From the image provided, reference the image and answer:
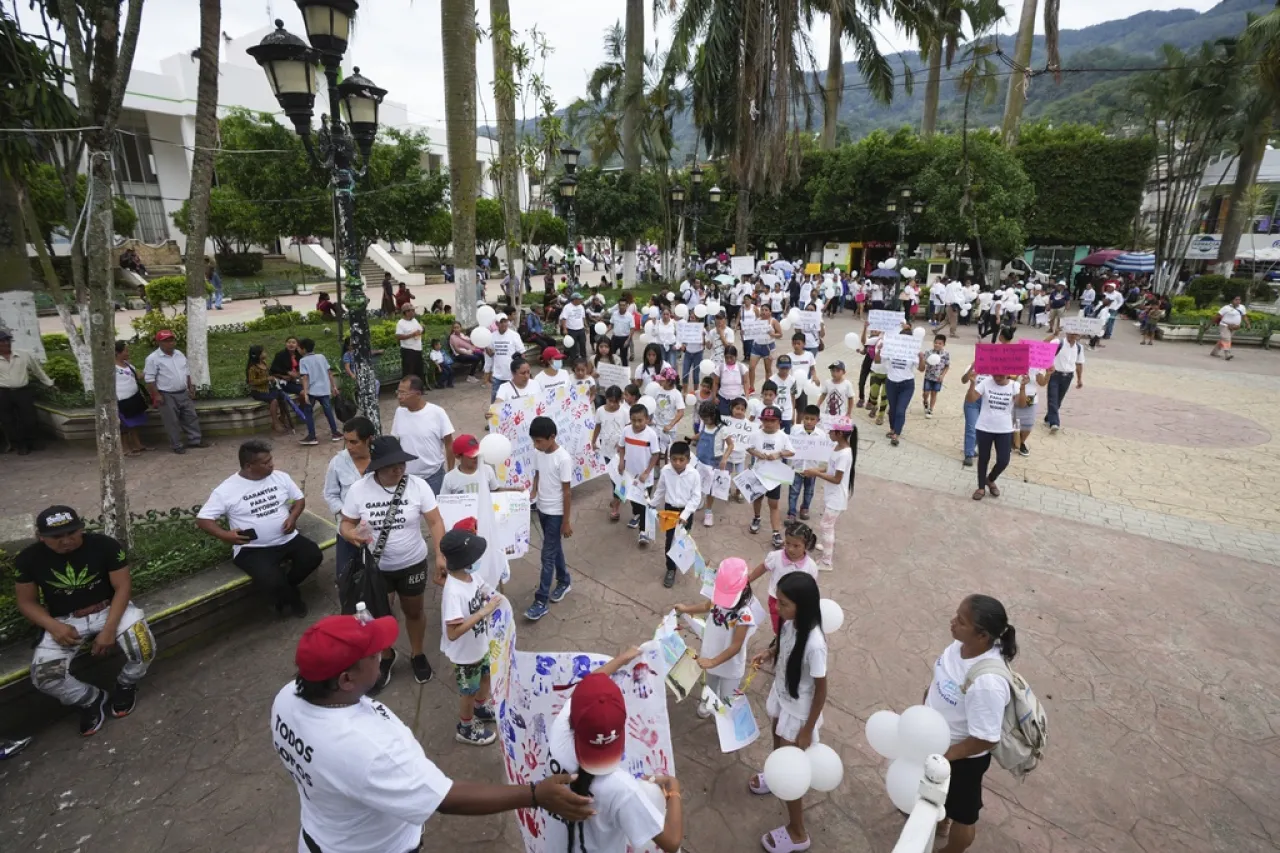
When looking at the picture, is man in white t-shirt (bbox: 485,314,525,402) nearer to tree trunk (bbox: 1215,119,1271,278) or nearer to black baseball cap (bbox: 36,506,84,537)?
black baseball cap (bbox: 36,506,84,537)

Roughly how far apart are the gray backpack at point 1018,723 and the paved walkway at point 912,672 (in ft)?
3.28

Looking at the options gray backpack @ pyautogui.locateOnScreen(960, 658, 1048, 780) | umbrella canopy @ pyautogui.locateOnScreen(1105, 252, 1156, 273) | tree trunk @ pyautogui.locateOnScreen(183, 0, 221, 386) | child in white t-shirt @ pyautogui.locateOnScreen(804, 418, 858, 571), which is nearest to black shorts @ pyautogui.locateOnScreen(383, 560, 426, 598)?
gray backpack @ pyautogui.locateOnScreen(960, 658, 1048, 780)

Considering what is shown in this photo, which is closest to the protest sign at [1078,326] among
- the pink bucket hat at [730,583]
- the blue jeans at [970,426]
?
the blue jeans at [970,426]

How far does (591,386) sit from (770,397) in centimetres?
249

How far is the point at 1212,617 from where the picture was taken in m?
5.42

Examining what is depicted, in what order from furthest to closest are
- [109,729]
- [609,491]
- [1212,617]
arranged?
1. [609,491]
2. [1212,617]
3. [109,729]

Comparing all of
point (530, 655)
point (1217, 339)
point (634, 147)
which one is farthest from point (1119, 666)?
point (634, 147)

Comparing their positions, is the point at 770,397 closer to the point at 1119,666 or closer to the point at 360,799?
the point at 1119,666

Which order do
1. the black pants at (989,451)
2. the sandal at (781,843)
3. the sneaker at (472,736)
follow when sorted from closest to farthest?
the sandal at (781,843) < the sneaker at (472,736) < the black pants at (989,451)

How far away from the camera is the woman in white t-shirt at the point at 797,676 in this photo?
3088 millimetres

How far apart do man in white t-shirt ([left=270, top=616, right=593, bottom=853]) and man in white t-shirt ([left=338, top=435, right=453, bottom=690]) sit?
6.62 feet

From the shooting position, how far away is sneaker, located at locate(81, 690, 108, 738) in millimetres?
3994

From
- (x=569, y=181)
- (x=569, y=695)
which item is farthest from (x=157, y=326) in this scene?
(x=569, y=695)

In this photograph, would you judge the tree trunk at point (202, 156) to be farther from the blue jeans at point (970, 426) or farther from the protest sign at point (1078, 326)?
the protest sign at point (1078, 326)
